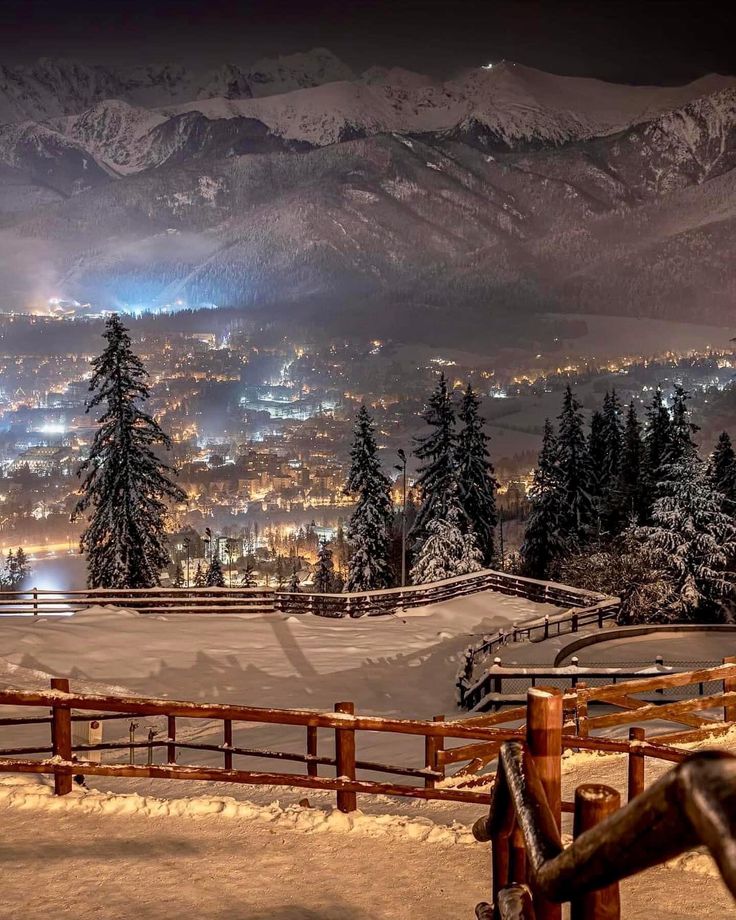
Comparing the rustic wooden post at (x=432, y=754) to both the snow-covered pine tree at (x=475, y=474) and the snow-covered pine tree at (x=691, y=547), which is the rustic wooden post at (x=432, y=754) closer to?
the snow-covered pine tree at (x=691, y=547)

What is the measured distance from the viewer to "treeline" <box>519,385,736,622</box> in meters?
31.5

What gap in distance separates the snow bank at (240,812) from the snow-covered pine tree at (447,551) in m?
31.0

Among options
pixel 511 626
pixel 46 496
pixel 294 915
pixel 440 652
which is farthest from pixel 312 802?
pixel 46 496

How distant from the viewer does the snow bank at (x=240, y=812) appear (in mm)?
7203

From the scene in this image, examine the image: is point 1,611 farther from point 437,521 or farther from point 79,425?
point 79,425

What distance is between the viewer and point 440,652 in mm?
21781

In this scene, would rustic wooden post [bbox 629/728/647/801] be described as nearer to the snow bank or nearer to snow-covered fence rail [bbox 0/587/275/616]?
the snow bank

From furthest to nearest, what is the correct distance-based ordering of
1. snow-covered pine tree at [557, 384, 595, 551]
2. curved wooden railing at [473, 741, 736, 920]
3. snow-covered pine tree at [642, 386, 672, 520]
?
snow-covered pine tree at [557, 384, 595, 551] → snow-covered pine tree at [642, 386, 672, 520] → curved wooden railing at [473, 741, 736, 920]

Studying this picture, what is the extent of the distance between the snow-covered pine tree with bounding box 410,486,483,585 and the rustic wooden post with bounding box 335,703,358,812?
30.9m

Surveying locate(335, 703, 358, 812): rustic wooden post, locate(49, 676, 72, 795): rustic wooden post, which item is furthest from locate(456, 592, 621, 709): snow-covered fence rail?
locate(49, 676, 72, 795): rustic wooden post

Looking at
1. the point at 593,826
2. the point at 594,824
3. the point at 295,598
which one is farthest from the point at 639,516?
the point at 593,826

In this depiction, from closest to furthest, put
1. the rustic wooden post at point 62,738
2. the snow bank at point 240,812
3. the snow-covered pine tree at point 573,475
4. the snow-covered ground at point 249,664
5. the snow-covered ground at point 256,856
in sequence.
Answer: the snow-covered ground at point 256,856, the snow bank at point 240,812, the rustic wooden post at point 62,738, the snow-covered ground at point 249,664, the snow-covered pine tree at point 573,475

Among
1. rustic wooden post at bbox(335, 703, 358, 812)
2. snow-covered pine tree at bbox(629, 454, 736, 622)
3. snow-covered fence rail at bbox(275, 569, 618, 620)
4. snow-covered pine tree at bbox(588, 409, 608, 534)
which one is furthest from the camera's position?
snow-covered pine tree at bbox(588, 409, 608, 534)

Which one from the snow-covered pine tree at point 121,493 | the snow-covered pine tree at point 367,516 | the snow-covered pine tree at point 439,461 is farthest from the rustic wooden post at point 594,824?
the snow-covered pine tree at point 367,516
